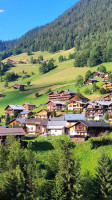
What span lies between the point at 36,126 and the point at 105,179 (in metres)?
33.7

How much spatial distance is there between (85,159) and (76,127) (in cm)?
1149

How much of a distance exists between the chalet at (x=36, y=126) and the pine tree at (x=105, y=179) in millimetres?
30059

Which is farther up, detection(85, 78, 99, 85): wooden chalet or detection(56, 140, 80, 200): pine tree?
detection(85, 78, 99, 85): wooden chalet

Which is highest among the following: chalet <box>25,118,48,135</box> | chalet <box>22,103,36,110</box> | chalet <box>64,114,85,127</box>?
chalet <box>22,103,36,110</box>

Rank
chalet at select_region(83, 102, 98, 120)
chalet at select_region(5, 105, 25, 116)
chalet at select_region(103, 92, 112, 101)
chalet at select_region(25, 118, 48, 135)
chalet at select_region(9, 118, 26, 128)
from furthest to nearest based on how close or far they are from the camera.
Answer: chalet at select_region(5, 105, 25, 116) → chalet at select_region(103, 92, 112, 101) → chalet at select_region(83, 102, 98, 120) → chalet at select_region(9, 118, 26, 128) → chalet at select_region(25, 118, 48, 135)

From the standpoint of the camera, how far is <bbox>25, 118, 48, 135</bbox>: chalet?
64.4 m

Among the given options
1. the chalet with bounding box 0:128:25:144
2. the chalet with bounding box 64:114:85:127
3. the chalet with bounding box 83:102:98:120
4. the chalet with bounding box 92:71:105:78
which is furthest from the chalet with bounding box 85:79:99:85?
the chalet with bounding box 0:128:25:144

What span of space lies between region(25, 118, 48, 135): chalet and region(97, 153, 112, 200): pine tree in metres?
30.1

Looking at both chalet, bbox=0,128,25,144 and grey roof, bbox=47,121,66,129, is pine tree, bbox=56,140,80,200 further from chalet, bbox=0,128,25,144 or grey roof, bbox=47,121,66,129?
grey roof, bbox=47,121,66,129

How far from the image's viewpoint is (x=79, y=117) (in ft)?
221

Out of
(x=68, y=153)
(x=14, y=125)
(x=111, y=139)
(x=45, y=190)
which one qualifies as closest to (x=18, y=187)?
(x=45, y=190)

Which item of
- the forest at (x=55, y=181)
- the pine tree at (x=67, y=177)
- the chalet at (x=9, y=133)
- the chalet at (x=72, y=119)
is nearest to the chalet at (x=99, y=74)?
the chalet at (x=72, y=119)

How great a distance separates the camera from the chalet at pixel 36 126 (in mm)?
64375

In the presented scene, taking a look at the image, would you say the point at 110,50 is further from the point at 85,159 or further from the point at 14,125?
the point at 85,159
